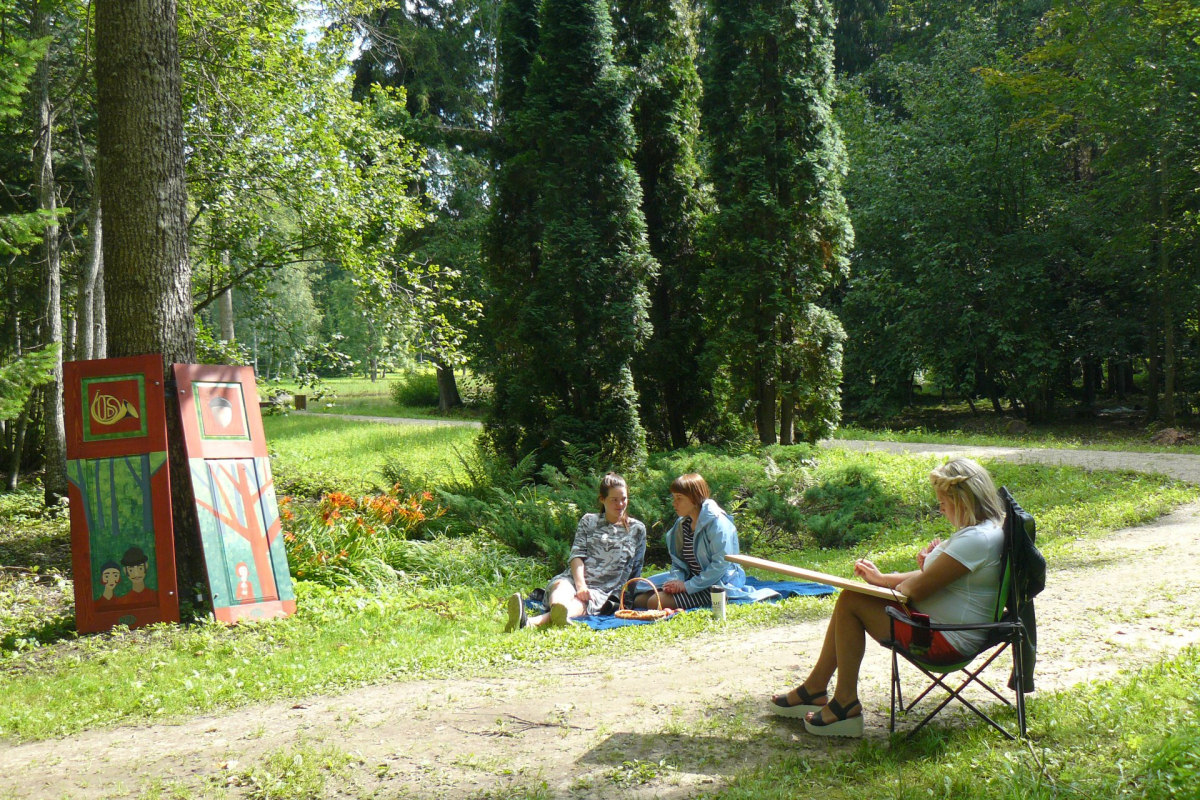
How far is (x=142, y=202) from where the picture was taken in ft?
24.3

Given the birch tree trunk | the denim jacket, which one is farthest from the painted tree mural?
the birch tree trunk

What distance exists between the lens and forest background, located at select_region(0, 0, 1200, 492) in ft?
39.8

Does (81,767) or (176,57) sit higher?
(176,57)

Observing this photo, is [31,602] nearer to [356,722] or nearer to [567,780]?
[356,722]

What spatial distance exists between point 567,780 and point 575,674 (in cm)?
156

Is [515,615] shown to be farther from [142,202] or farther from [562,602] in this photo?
[142,202]

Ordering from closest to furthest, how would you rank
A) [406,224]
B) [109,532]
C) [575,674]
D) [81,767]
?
1. [81,767]
2. [575,674]
3. [109,532]
4. [406,224]

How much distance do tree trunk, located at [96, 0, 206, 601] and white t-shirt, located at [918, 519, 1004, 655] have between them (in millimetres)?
5950

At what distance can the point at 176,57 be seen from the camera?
A: 7.61 metres

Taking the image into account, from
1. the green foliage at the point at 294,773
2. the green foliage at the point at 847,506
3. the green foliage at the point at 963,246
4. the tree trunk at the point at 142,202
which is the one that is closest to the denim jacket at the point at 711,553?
the green foliage at the point at 847,506

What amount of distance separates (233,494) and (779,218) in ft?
31.8

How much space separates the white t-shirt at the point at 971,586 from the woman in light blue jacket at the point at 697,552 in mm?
2539

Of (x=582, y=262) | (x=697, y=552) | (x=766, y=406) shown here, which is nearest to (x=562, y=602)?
(x=697, y=552)

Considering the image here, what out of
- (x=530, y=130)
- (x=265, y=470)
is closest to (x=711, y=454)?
(x=530, y=130)
